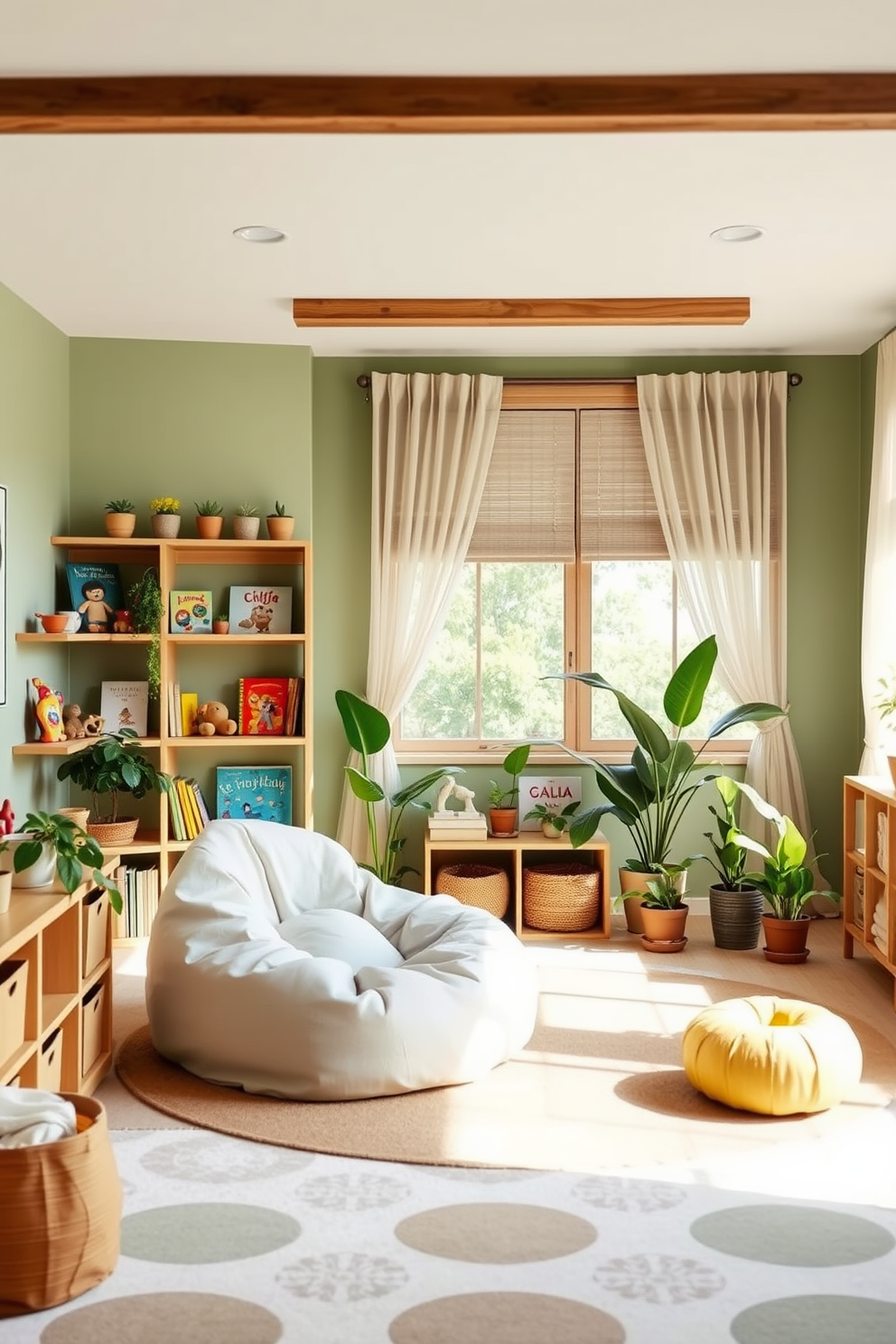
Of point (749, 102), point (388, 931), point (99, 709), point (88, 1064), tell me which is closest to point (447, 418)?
point (99, 709)

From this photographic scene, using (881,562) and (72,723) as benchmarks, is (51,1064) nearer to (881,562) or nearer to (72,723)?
(72,723)

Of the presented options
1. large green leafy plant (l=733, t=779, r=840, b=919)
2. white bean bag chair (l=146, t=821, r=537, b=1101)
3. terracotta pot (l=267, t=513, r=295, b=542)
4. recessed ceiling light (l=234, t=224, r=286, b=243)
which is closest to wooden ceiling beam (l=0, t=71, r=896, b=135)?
recessed ceiling light (l=234, t=224, r=286, b=243)

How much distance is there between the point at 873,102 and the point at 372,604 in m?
3.40

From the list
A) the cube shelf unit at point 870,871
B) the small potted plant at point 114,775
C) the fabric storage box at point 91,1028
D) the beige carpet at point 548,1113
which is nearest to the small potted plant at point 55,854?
the fabric storage box at point 91,1028

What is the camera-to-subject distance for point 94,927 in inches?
150

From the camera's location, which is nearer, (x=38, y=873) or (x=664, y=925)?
(x=38, y=873)

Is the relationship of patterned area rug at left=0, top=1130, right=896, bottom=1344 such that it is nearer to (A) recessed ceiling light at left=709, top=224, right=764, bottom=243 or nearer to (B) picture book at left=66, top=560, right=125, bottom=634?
(B) picture book at left=66, top=560, right=125, bottom=634

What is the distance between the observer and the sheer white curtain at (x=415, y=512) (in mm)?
6004

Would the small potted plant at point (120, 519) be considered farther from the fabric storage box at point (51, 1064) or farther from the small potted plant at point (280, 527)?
the fabric storage box at point (51, 1064)

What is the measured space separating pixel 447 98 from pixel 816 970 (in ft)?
11.5

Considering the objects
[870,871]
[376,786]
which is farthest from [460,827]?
[870,871]

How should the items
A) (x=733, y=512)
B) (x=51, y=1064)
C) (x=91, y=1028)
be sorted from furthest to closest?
(x=733, y=512) < (x=91, y=1028) < (x=51, y=1064)

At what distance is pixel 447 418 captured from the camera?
6.06 m

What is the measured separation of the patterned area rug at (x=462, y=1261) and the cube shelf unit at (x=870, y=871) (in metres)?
1.83
